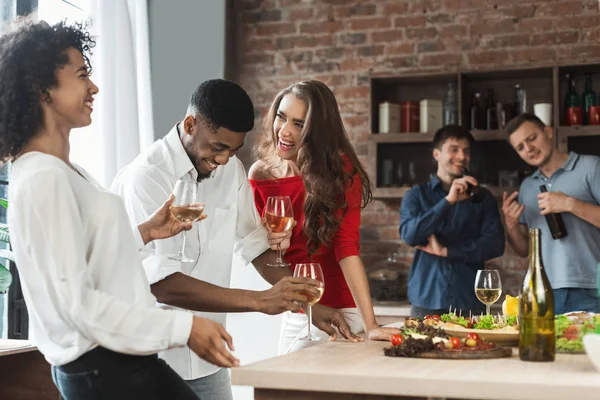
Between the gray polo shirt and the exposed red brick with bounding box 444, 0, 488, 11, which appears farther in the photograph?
the exposed red brick with bounding box 444, 0, 488, 11

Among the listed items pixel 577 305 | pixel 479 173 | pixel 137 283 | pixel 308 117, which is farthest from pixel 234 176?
pixel 479 173

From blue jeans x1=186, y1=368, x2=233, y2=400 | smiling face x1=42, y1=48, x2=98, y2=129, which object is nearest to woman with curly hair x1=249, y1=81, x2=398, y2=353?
blue jeans x1=186, y1=368, x2=233, y2=400

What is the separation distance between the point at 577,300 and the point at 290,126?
1.89 meters

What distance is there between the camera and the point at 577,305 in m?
3.75

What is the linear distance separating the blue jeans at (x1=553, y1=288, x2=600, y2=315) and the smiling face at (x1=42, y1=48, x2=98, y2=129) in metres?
2.77

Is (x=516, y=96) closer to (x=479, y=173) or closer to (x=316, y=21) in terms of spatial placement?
(x=479, y=173)

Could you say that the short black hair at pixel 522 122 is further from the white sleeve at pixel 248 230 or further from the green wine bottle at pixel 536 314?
the green wine bottle at pixel 536 314

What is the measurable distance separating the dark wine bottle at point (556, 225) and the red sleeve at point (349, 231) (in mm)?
1550

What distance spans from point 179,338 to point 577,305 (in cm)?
272

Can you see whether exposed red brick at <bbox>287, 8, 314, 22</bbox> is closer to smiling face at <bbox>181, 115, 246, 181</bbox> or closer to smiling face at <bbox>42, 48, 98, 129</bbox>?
smiling face at <bbox>181, 115, 246, 181</bbox>

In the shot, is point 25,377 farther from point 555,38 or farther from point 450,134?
point 555,38

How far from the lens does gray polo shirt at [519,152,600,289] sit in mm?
3734

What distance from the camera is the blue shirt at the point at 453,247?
3.88m

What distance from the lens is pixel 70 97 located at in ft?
5.24
